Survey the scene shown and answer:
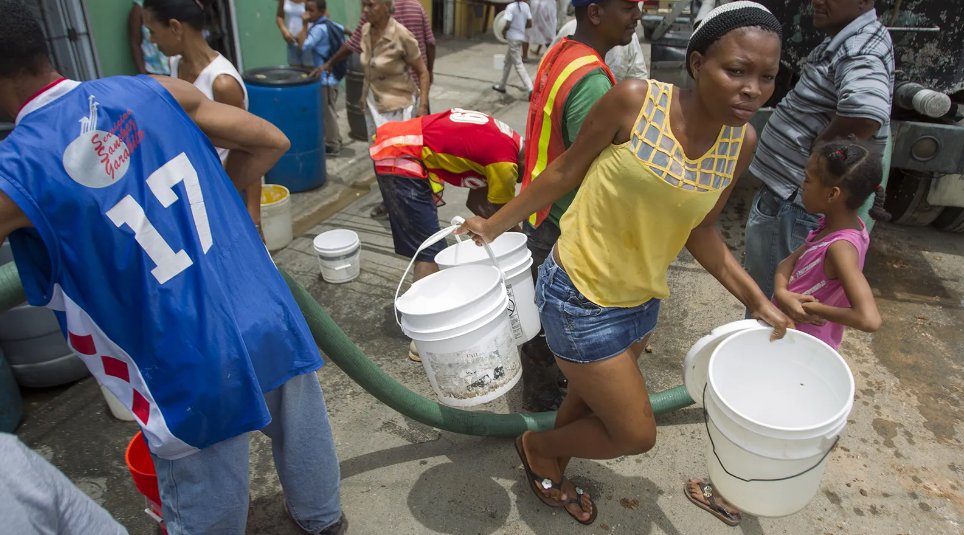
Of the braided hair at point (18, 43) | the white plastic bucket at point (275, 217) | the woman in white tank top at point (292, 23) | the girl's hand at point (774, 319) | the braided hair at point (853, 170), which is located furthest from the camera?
the woman in white tank top at point (292, 23)

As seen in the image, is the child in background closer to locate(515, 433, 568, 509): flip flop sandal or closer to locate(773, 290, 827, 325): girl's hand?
locate(515, 433, 568, 509): flip flop sandal

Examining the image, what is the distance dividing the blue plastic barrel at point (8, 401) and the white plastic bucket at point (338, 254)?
174 cm

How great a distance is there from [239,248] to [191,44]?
1.77m

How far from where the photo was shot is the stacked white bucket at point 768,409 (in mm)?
1731

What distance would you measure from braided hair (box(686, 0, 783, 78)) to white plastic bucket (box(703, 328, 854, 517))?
2.86 feet

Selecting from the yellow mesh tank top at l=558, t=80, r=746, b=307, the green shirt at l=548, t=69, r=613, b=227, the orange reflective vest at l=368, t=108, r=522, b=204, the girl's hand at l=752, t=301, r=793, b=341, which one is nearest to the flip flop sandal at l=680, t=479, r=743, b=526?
the girl's hand at l=752, t=301, r=793, b=341

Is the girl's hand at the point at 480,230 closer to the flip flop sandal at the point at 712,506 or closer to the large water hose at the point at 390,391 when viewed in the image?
the large water hose at the point at 390,391

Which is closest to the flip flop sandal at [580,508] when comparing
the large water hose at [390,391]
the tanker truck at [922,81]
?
the large water hose at [390,391]

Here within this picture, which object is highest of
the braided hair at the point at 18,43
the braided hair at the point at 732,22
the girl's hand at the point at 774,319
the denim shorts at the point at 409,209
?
the braided hair at the point at 732,22

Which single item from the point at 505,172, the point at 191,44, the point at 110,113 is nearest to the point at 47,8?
the point at 191,44

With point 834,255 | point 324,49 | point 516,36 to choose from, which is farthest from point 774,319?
point 516,36

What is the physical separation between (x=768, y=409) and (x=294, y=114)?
444cm

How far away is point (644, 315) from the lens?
7.07 feet

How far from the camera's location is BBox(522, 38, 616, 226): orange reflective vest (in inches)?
98.3
